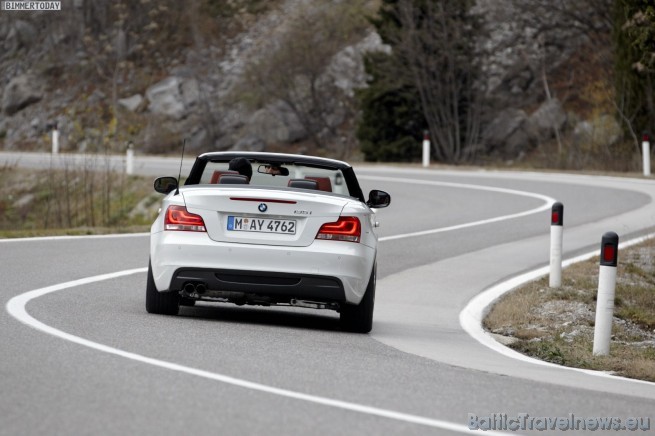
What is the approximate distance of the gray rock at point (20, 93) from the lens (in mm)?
59750

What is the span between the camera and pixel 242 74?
168ft

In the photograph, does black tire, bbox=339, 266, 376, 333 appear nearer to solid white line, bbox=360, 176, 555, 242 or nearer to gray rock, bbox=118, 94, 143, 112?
solid white line, bbox=360, 176, 555, 242

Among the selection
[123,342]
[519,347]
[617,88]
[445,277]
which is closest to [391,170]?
[617,88]

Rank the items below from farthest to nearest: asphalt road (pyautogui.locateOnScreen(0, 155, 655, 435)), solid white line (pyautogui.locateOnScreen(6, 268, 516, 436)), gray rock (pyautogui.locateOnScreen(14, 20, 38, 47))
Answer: gray rock (pyautogui.locateOnScreen(14, 20, 38, 47))
solid white line (pyautogui.locateOnScreen(6, 268, 516, 436))
asphalt road (pyautogui.locateOnScreen(0, 155, 655, 435))

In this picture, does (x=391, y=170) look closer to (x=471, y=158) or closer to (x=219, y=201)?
(x=471, y=158)

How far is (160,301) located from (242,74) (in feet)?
135

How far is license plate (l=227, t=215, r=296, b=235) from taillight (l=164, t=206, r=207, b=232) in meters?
0.24

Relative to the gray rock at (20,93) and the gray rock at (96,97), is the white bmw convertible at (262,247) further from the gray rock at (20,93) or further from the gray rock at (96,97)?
the gray rock at (20,93)

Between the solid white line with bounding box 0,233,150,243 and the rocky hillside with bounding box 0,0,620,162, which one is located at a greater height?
the rocky hillside with bounding box 0,0,620,162

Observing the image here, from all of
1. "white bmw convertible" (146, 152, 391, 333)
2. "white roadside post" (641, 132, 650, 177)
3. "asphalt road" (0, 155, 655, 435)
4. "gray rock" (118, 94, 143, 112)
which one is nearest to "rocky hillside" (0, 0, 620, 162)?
"gray rock" (118, 94, 143, 112)

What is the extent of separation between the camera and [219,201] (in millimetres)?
10227

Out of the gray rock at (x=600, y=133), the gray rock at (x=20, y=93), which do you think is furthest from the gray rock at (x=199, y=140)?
the gray rock at (x=600, y=133)

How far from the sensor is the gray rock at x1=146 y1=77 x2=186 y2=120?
54.4 metres

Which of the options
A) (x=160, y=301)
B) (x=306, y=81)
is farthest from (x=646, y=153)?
(x=160, y=301)
